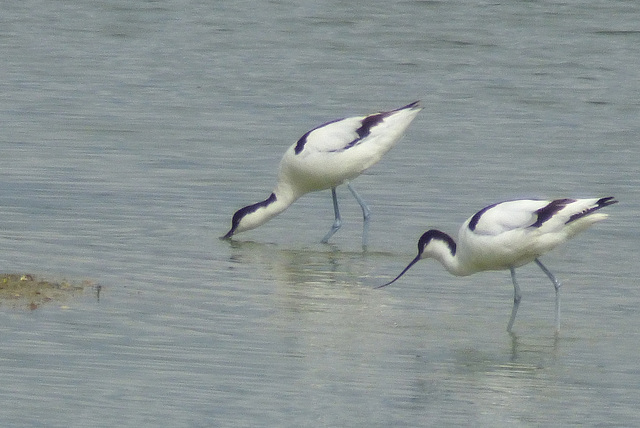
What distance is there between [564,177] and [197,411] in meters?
7.54

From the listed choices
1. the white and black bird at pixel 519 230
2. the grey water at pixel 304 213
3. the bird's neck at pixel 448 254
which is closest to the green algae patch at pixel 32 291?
the grey water at pixel 304 213

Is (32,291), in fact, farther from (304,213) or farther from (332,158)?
(304,213)

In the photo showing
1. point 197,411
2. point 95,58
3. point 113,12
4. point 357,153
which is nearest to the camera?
point 197,411

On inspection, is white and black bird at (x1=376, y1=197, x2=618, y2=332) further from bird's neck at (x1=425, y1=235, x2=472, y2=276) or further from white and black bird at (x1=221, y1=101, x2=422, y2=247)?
white and black bird at (x1=221, y1=101, x2=422, y2=247)

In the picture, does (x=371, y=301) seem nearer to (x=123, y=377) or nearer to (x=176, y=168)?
(x=123, y=377)

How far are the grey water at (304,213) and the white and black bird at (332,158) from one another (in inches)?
10.4

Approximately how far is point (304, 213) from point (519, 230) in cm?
424

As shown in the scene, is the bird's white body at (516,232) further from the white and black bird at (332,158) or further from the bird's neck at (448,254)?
the white and black bird at (332,158)

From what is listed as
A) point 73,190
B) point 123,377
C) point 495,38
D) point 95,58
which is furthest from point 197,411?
point 495,38

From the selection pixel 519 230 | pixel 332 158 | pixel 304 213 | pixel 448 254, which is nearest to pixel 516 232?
pixel 519 230

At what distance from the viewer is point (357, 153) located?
37.0 feet

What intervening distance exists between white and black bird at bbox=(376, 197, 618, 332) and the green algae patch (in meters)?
2.20

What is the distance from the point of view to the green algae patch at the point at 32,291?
26.0 ft

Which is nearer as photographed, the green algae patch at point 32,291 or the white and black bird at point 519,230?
the green algae patch at point 32,291
